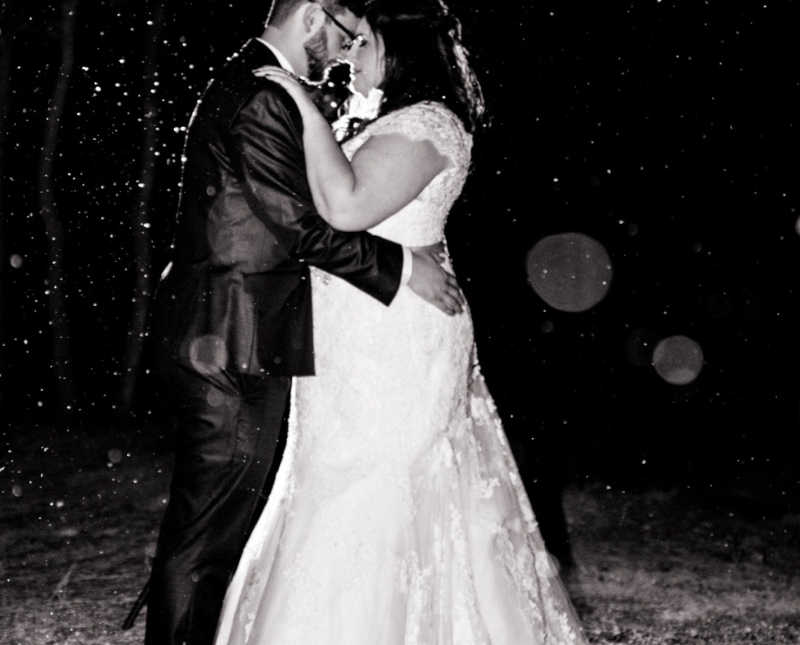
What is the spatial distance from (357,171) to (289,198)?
156mm

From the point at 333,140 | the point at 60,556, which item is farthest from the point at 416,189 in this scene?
the point at 60,556

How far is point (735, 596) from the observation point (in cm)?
355

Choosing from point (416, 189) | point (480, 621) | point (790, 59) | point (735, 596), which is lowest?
point (735, 596)

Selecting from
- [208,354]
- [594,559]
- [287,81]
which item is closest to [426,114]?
[287,81]

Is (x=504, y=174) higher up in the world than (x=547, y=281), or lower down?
higher up

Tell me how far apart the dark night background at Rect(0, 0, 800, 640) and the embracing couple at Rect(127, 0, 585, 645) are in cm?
430

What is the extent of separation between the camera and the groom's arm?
6.82 feet

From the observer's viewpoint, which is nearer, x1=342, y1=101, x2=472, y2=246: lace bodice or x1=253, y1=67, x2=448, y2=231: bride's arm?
x1=253, y1=67, x2=448, y2=231: bride's arm

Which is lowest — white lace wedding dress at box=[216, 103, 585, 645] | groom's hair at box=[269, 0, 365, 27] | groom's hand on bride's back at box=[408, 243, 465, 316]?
white lace wedding dress at box=[216, 103, 585, 645]

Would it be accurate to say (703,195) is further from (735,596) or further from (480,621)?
(480,621)

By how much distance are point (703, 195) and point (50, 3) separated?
5503mm

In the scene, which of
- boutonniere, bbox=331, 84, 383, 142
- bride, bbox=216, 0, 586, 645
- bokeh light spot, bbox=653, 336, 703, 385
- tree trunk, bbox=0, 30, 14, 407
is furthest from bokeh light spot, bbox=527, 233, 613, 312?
bride, bbox=216, 0, 586, 645

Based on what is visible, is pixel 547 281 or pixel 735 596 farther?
pixel 547 281

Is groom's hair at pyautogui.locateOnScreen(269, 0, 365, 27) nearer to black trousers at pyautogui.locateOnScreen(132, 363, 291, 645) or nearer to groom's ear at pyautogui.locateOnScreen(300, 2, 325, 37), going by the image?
groom's ear at pyautogui.locateOnScreen(300, 2, 325, 37)
